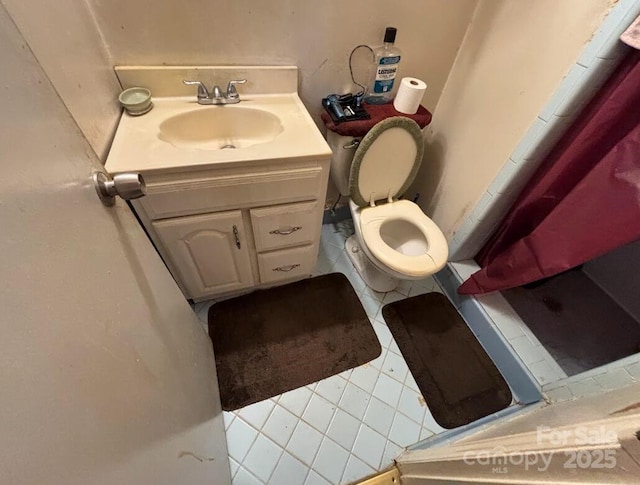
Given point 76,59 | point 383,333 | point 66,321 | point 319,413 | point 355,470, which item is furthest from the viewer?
point 383,333

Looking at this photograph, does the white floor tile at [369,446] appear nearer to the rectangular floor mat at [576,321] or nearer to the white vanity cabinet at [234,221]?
the white vanity cabinet at [234,221]

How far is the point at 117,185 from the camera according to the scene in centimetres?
47

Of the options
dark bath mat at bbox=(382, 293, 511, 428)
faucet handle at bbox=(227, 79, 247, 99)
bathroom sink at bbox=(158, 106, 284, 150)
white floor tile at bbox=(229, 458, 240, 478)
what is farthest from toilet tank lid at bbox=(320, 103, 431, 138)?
white floor tile at bbox=(229, 458, 240, 478)

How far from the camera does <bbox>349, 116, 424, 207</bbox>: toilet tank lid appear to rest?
46.0 inches

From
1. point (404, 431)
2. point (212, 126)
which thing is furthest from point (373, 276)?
point (212, 126)

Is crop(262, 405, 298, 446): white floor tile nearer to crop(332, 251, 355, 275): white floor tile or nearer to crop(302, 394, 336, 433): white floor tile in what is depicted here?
crop(302, 394, 336, 433): white floor tile

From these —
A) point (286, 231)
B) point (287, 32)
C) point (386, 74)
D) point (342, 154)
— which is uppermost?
point (287, 32)

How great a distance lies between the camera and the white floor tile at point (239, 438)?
1.02 m

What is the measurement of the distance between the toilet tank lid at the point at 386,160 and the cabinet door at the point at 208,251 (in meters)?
0.54

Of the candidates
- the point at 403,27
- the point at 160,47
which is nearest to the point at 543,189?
the point at 403,27

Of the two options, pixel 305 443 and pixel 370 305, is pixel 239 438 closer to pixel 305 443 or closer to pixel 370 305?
pixel 305 443

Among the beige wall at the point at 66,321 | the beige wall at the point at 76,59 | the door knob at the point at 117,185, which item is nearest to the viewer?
the beige wall at the point at 66,321

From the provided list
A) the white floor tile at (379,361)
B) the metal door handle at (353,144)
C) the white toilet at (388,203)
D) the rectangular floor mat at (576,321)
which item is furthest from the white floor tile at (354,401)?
the metal door handle at (353,144)

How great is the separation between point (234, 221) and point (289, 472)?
87 cm
